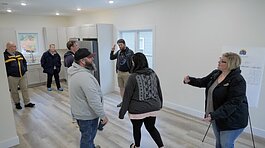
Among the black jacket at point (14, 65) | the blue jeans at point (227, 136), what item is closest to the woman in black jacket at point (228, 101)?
the blue jeans at point (227, 136)

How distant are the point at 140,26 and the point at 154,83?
8.95ft

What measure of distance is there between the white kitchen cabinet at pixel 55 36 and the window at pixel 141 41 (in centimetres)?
262

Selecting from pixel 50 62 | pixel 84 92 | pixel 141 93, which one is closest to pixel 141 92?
pixel 141 93

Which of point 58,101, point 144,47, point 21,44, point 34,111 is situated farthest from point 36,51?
point 144,47

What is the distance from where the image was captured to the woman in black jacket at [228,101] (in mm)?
1716

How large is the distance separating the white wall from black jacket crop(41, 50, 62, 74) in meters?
2.34

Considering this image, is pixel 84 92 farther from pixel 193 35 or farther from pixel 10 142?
pixel 193 35

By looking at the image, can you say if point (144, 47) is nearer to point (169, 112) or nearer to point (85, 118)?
point (169, 112)

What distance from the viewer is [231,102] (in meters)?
1.72

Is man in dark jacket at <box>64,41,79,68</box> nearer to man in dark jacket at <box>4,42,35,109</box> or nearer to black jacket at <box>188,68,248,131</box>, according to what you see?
man in dark jacket at <box>4,42,35,109</box>

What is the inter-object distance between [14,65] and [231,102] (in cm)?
406

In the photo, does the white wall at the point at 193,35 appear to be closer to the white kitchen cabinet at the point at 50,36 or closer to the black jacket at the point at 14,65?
the black jacket at the point at 14,65

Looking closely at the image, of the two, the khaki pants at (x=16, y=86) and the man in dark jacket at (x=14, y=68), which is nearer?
the man in dark jacket at (x=14, y=68)

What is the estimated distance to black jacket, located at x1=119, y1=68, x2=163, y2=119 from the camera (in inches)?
83.8
